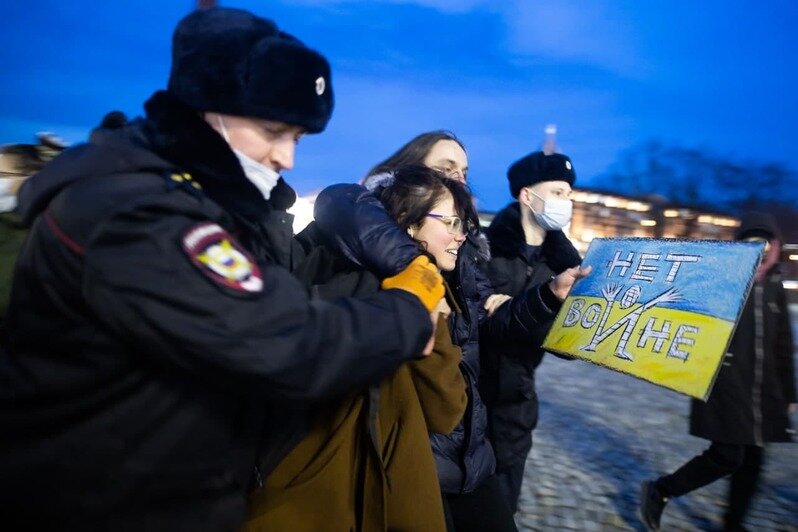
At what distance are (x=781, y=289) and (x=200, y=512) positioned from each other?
11.8 feet

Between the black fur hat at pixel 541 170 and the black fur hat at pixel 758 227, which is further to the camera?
the black fur hat at pixel 758 227

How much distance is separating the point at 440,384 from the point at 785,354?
9.39 feet

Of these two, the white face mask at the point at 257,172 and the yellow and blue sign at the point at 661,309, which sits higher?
the white face mask at the point at 257,172

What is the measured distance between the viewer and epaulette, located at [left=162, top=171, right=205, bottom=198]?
107 centimetres

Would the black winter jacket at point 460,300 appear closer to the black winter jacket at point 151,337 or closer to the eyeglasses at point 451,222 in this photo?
the eyeglasses at point 451,222

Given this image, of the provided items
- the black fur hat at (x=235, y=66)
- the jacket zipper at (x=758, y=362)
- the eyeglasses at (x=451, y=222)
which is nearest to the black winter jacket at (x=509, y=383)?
the eyeglasses at (x=451, y=222)

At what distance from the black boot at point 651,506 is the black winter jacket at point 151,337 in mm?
2962

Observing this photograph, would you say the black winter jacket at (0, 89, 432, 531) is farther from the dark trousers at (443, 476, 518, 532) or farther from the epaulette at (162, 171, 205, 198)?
the dark trousers at (443, 476, 518, 532)

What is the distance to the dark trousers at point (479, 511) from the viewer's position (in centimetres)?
197

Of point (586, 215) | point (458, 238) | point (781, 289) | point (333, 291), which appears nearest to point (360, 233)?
point (333, 291)

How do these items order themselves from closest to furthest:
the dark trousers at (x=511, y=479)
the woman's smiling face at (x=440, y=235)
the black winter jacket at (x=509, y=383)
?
the woman's smiling face at (x=440, y=235)
the black winter jacket at (x=509, y=383)
the dark trousers at (x=511, y=479)

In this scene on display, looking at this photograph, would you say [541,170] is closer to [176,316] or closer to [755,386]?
[755,386]

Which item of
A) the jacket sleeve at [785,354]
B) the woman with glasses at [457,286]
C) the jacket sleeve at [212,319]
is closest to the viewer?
the jacket sleeve at [212,319]

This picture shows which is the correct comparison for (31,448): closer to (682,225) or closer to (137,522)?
(137,522)
